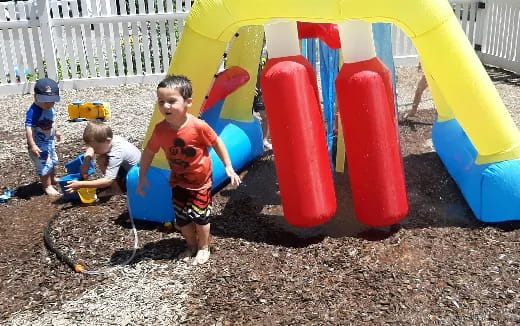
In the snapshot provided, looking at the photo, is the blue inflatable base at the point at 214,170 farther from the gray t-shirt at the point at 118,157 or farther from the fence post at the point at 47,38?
the fence post at the point at 47,38

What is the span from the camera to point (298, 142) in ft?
13.3

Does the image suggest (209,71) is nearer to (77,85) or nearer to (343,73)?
(343,73)

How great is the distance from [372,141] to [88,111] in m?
5.40

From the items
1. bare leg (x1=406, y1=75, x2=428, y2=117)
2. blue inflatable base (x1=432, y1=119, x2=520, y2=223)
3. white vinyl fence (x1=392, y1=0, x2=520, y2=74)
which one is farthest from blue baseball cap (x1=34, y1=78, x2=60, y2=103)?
white vinyl fence (x1=392, y1=0, x2=520, y2=74)

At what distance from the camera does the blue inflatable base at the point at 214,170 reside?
4586 millimetres

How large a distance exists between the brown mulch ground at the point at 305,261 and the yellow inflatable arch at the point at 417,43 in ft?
2.35

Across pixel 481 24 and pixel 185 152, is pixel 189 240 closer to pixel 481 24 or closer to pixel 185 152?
pixel 185 152

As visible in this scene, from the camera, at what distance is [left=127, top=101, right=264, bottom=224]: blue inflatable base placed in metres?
4.59

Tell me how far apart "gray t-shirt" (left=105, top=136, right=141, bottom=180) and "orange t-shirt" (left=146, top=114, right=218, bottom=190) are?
1.18 metres

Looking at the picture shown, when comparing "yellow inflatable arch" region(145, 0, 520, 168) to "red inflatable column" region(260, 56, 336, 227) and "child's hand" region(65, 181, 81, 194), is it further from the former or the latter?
"child's hand" region(65, 181, 81, 194)

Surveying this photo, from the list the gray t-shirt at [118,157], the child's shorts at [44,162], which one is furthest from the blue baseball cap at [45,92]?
the gray t-shirt at [118,157]

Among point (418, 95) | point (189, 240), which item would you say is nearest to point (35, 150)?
point (189, 240)

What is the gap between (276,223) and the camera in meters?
4.74

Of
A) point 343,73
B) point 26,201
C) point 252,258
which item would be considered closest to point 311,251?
point 252,258
